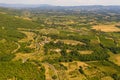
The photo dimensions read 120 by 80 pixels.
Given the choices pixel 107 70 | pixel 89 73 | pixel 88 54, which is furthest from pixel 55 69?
pixel 88 54

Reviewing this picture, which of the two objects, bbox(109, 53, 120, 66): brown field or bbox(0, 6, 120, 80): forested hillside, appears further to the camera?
bbox(109, 53, 120, 66): brown field

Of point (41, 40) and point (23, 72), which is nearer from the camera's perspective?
point (23, 72)

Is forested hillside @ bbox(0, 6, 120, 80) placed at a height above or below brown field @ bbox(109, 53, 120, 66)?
above

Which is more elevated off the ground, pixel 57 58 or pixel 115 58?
pixel 57 58

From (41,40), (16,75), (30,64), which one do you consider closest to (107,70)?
(30,64)

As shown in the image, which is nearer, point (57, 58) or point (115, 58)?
point (57, 58)

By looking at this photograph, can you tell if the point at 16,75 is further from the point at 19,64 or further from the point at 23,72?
the point at 19,64

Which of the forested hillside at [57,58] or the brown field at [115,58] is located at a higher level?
the forested hillside at [57,58]

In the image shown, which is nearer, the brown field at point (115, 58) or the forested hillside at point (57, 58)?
the forested hillside at point (57, 58)

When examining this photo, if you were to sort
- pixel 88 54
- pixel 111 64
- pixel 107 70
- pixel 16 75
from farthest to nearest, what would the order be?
pixel 88 54
pixel 111 64
pixel 107 70
pixel 16 75

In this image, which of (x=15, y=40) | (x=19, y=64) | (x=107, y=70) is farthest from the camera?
(x=15, y=40)
